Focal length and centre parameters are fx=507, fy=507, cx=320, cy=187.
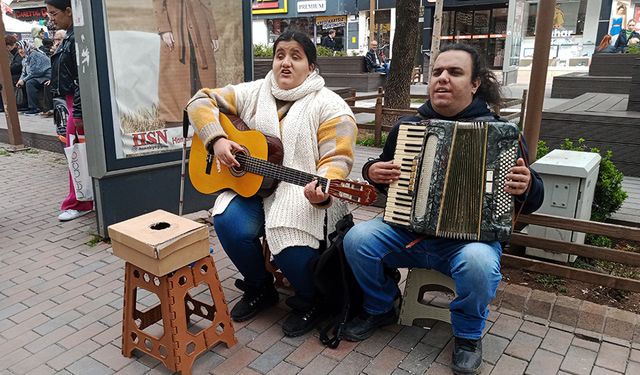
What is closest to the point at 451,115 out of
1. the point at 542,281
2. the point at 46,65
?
the point at 542,281

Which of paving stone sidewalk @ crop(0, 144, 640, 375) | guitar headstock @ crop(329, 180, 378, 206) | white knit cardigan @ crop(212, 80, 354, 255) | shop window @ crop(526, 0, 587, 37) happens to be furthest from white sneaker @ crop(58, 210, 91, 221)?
shop window @ crop(526, 0, 587, 37)

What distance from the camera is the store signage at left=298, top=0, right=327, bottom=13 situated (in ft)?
75.6

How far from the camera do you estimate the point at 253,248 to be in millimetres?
2801

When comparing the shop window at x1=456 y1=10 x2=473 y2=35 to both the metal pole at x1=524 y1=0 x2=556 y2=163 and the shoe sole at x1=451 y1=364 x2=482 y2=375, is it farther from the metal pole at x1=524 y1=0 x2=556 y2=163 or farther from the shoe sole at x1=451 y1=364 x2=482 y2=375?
the shoe sole at x1=451 y1=364 x2=482 y2=375

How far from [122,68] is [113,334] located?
202 centimetres

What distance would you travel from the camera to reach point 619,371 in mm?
2451

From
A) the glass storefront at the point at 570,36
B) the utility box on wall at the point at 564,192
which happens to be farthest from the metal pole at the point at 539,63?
the glass storefront at the point at 570,36

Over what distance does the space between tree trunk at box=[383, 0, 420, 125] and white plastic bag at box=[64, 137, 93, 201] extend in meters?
4.67

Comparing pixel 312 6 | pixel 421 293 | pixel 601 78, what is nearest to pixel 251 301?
pixel 421 293

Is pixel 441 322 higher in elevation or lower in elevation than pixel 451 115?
lower

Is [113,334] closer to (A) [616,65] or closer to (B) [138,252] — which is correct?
(B) [138,252]

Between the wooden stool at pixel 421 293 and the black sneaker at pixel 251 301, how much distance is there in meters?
0.80

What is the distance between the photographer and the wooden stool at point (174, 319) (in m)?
2.35

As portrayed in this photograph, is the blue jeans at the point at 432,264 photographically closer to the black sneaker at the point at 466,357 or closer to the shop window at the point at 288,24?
the black sneaker at the point at 466,357
